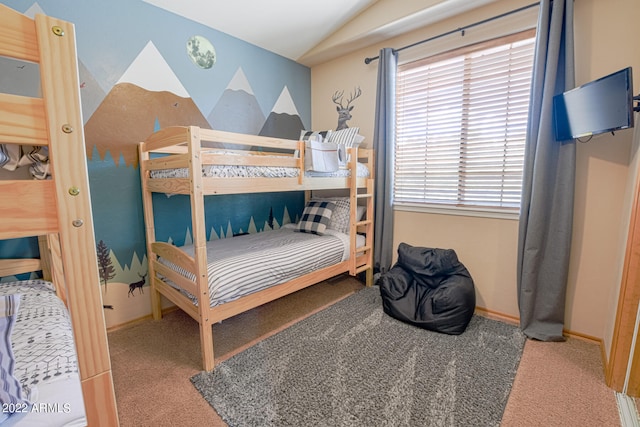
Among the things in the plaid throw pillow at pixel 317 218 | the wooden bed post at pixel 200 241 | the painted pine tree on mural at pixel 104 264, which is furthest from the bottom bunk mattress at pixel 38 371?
the plaid throw pillow at pixel 317 218

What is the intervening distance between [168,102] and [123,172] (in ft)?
2.19

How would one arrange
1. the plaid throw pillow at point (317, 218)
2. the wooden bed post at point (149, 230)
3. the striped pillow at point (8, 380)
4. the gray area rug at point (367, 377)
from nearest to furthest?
the striped pillow at point (8, 380) < the gray area rug at point (367, 377) < the wooden bed post at point (149, 230) < the plaid throw pillow at point (317, 218)

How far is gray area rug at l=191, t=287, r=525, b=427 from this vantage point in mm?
1410

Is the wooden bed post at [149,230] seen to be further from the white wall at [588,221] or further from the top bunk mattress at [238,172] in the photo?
the white wall at [588,221]

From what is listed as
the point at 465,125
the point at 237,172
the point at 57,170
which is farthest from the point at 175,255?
the point at 465,125

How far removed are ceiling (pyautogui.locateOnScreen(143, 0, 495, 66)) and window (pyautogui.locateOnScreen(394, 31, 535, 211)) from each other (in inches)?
14.9

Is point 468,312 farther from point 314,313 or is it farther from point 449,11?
→ point 449,11

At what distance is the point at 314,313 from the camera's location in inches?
96.4

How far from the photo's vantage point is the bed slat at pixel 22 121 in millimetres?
630

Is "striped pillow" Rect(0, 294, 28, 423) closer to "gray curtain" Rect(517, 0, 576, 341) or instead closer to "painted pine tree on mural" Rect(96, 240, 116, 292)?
"painted pine tree on mural" Rect(96, 240, 116, 292)

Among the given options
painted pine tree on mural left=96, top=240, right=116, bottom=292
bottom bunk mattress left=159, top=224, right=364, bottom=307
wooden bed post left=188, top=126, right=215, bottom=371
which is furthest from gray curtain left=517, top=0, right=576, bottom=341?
painted pine tree on mural left=96, top=240, right=116, bottom=292

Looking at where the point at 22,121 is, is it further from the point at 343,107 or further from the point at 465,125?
the point at 343,107

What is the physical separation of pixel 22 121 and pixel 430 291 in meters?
2.42

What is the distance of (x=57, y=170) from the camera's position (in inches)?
26.3
